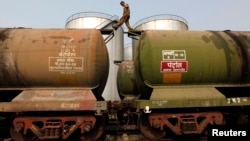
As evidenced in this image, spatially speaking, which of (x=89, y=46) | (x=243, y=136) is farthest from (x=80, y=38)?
(x=243, y=136)

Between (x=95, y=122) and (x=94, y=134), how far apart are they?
464mm

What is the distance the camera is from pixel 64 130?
703cm

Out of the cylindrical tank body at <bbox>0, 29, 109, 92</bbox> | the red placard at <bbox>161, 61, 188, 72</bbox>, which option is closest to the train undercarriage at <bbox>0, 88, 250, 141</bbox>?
the cylindrical tank body at <bbox>0, 29, 109, 92</bbox>

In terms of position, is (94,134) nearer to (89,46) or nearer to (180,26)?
(89,46)

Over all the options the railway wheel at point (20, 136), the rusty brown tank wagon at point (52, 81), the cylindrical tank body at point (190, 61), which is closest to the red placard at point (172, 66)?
the cylindrical tank body at point (190, 61)

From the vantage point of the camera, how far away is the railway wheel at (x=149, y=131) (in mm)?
7504

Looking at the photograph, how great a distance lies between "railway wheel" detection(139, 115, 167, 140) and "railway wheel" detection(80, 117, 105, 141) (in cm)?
114

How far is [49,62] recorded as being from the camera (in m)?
7.22

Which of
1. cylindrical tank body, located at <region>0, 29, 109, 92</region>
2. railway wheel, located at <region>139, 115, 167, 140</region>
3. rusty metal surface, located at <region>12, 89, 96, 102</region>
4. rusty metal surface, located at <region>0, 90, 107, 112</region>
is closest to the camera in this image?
rusty metal surface, located at <region>0, 90, 107, 112</region>

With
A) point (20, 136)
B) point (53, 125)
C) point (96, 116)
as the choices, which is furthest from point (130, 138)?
point (20, 136)

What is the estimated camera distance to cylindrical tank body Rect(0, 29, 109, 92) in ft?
23.6

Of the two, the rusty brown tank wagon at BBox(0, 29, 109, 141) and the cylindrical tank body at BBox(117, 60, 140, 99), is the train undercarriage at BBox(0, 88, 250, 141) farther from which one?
the cylindrical tank body at BBox(117, 60, 140, 99)

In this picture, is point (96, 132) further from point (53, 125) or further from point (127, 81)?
point (127, 81)

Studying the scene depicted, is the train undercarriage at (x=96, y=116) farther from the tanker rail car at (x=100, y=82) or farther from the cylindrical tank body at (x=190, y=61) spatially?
the cylindrical tank body at (x=190, y=61)
